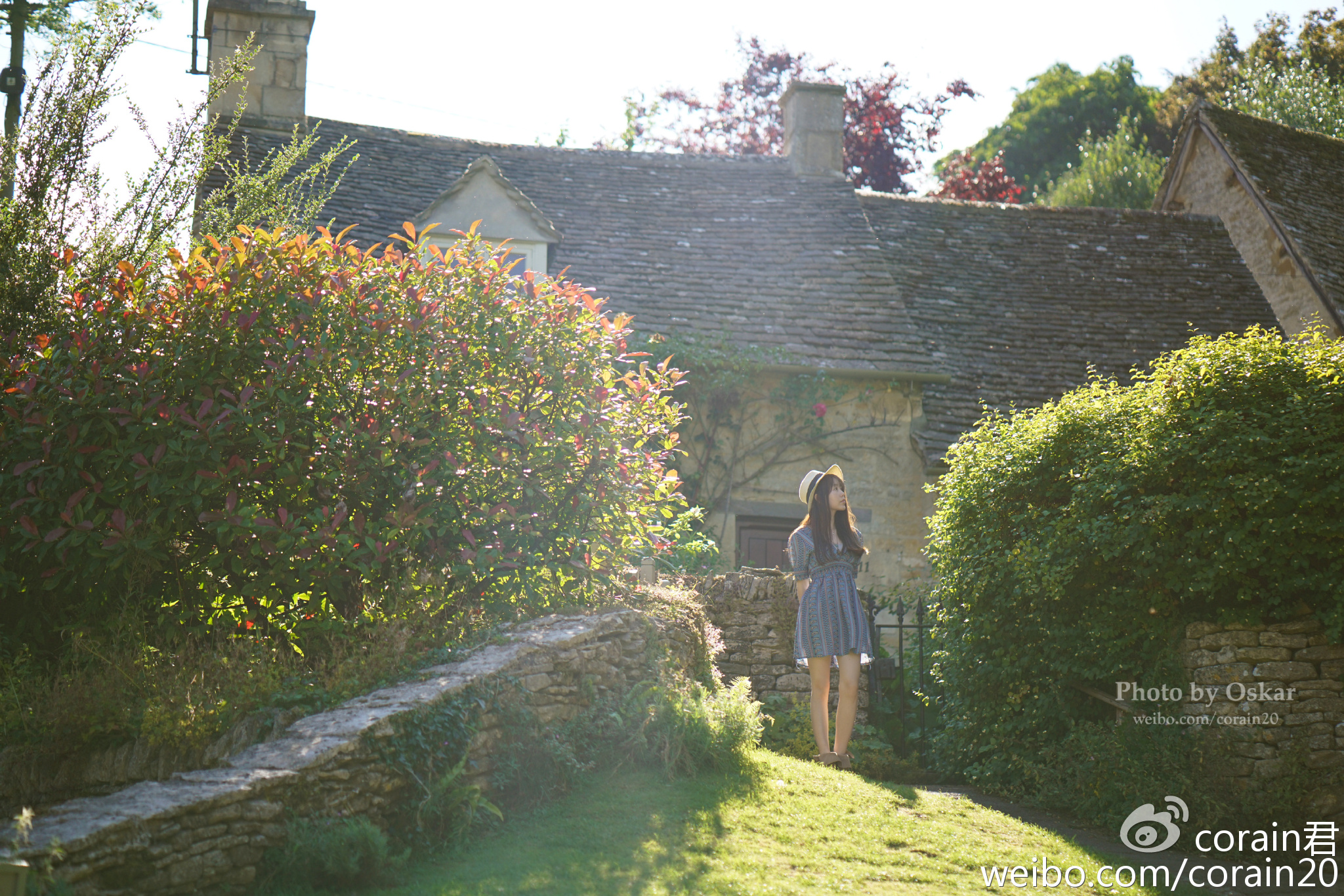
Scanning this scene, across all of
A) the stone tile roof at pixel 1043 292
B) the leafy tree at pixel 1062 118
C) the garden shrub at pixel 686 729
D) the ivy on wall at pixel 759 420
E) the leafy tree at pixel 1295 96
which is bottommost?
the garden shrub at pixel 686 729

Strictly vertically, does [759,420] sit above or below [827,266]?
below

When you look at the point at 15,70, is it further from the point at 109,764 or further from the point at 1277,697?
the point at 1277,697

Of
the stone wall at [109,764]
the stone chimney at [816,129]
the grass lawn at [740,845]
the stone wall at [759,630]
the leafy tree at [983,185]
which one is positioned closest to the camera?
the grass lawn at [740,845]

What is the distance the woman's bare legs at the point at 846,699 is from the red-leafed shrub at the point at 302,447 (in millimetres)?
1718

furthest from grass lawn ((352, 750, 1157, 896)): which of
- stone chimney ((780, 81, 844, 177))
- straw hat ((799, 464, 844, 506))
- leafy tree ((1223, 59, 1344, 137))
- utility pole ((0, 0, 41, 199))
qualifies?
leafy tree ((1223, 59, 1344, 137))

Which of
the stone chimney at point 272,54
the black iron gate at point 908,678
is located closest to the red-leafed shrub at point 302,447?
the black iron gate at point 908,678

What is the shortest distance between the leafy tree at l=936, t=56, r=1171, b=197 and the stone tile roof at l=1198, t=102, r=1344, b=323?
595 inches

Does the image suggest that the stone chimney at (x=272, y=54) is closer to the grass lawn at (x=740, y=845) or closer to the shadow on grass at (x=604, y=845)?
the shadow on grass at (x=604, y=845)

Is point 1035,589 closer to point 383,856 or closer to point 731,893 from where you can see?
point 731,893

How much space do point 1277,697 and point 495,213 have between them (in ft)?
32.2

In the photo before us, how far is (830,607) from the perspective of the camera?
6871 mm

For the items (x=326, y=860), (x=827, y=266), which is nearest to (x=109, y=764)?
(x=326, y=860)

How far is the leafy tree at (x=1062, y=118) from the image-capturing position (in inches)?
1248

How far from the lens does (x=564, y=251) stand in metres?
13.3
